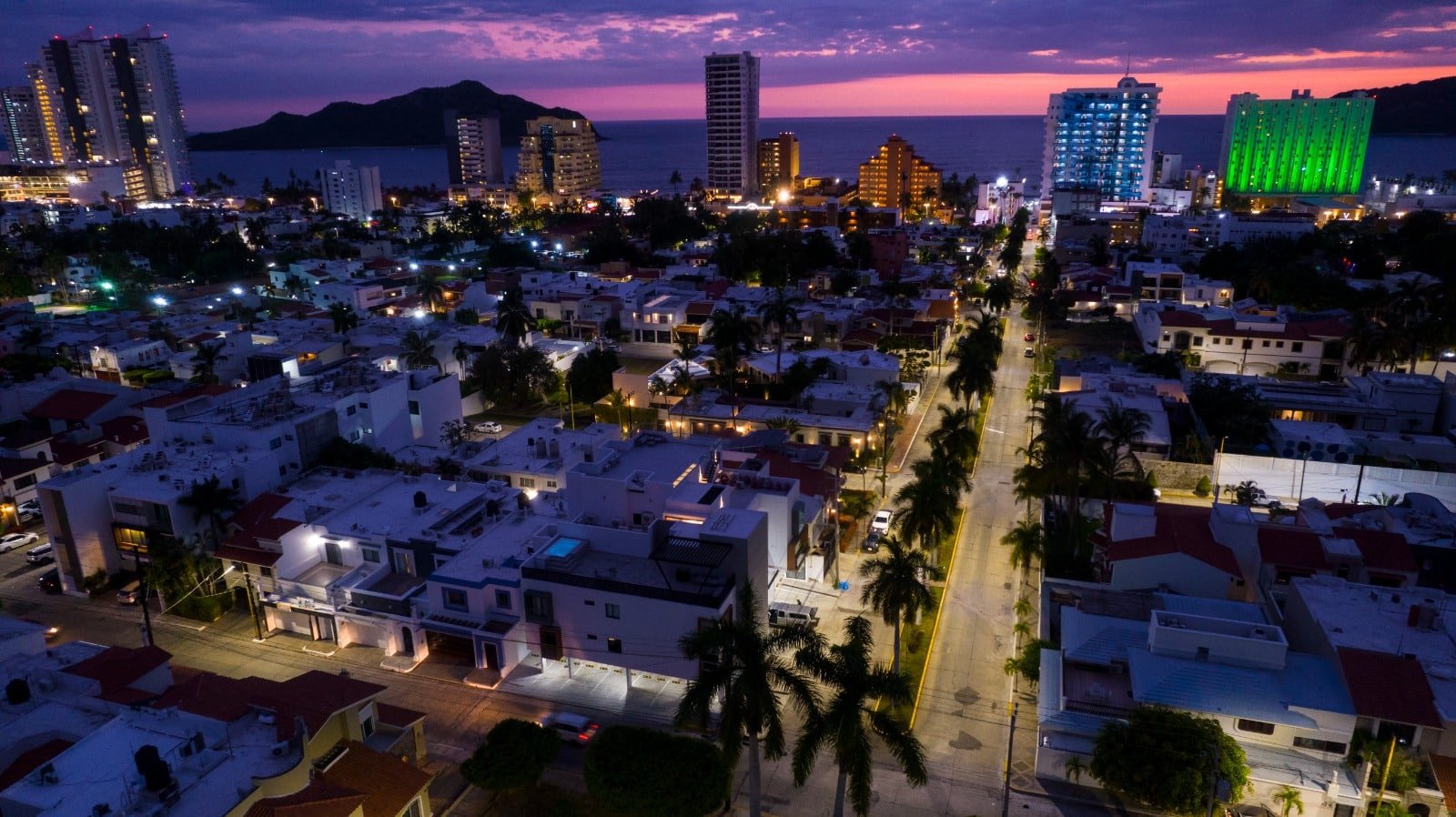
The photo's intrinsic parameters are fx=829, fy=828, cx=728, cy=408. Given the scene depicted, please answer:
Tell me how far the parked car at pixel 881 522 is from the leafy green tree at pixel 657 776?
57.3ft

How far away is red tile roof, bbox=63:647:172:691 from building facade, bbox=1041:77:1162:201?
16175 centimetres

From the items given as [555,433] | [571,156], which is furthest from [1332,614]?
[571,156]

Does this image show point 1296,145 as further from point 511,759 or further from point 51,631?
point 51,631

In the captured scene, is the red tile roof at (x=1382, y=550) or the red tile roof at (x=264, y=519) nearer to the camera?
the red tile roof at (x=1382, y=550)

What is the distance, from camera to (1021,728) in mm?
25000

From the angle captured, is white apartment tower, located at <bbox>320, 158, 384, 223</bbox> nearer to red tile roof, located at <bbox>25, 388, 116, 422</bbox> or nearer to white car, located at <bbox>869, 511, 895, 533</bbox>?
red tile roof, located at <bbox>25, 388, 116, 422</bbox>

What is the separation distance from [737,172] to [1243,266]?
113m

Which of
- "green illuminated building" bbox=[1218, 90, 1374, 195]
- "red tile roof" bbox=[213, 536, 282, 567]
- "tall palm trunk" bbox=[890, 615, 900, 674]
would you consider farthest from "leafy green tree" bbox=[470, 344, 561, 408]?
"green illuminated building" bbox=[1218, 90, 1374, 195]

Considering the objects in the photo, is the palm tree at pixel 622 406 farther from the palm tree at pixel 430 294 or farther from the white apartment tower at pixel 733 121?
the white apartment tower at pixel 733 121

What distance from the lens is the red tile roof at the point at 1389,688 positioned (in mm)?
20344

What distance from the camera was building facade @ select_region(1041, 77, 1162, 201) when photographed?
157m

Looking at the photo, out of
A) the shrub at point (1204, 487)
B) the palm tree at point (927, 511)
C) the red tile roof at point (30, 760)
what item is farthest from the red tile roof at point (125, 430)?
the shrub at point (1204, 487)

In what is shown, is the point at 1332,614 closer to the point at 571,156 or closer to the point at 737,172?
the point at 737,172

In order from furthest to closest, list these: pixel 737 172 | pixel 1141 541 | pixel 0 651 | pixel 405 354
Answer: pixel 737 172, pixel 405 354, pixel 1141 541, pixel 0 651
